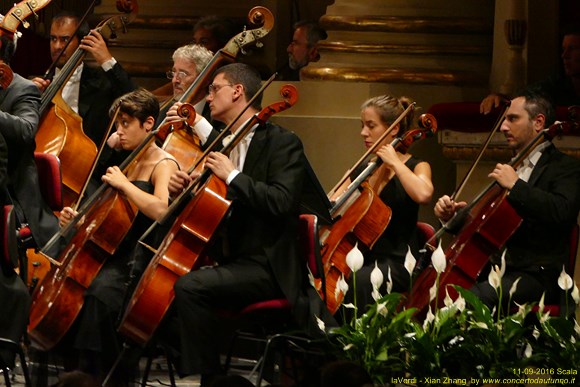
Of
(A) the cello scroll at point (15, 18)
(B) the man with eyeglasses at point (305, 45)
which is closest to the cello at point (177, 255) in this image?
(A) the cello scroll at point (15, 18)

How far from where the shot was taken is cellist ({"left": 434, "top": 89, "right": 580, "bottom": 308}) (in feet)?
16.1

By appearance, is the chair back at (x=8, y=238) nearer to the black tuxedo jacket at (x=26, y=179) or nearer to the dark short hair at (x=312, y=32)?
the black tuxedo jacket at (x=26, y=179)

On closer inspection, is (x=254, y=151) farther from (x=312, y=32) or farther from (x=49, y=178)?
(x=312, y=32)

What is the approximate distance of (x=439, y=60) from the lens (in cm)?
708

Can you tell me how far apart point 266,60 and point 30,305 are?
11.2ft

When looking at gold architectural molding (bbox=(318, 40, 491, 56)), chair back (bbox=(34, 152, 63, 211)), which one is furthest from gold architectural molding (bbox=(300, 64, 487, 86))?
chair back (bbox=(34, 152, 63, 211))

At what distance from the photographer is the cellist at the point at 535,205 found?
4922mm

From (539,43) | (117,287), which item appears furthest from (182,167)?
(539,43)

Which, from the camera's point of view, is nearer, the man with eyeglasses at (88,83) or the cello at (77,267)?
the cello at (77,267)

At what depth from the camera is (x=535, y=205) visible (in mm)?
4891

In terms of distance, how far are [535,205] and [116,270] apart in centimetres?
142

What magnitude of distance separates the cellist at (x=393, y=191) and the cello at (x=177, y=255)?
75cm

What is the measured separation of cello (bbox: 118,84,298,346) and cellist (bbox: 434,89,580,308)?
0.84 metres

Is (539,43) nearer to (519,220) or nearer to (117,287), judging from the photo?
(519,220)
